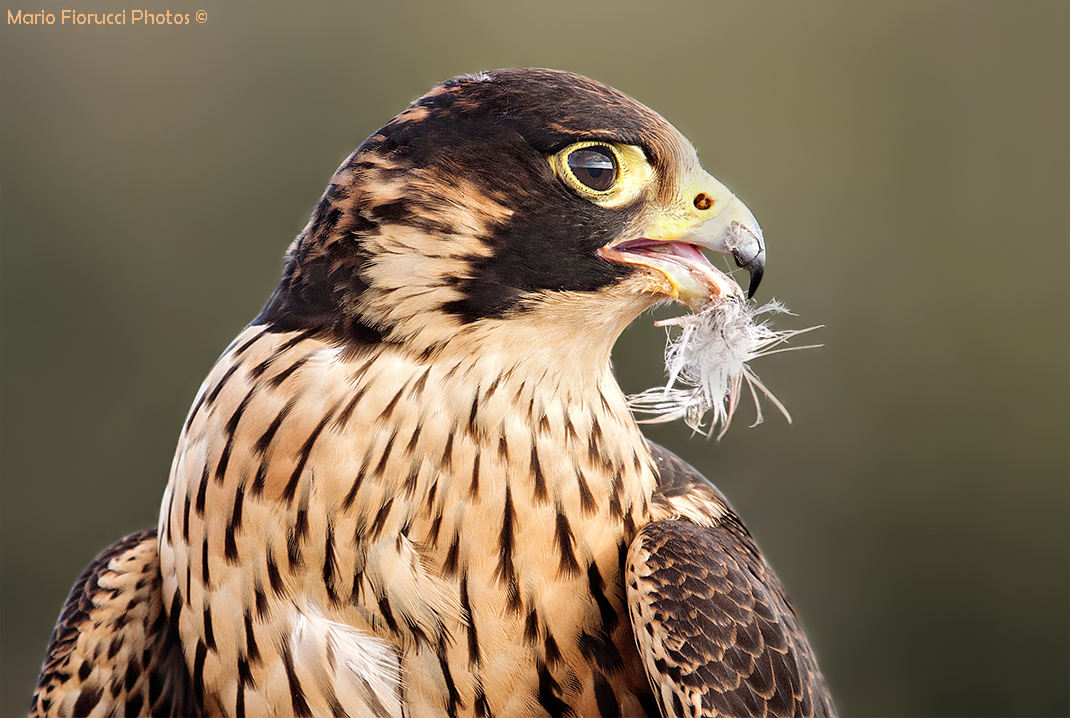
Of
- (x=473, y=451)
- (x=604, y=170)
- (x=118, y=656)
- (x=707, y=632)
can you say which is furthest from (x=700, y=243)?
(x=118, y=656)

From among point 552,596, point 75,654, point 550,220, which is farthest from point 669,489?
point 75,654

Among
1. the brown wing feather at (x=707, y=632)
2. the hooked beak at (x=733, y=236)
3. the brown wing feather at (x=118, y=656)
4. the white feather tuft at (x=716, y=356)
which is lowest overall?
the brown wing feather at (x=118, y=656)

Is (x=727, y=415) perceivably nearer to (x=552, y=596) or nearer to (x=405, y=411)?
(x=552, y=596)

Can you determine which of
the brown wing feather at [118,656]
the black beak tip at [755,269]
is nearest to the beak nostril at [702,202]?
the black beak tip at [755,269]

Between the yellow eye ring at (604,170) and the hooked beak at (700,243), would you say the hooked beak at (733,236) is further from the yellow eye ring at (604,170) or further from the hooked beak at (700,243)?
the yellow eye ring at (604,170)

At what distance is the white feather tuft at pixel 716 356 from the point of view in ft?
4.43

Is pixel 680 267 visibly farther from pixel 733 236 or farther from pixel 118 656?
pixel 118 656

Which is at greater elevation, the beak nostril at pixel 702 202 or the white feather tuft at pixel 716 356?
the beak nostril at pixel 702 202

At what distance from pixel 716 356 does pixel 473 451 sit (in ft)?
1.29

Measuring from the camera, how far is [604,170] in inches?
A: 50.2

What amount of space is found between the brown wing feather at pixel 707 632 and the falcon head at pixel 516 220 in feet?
1.20

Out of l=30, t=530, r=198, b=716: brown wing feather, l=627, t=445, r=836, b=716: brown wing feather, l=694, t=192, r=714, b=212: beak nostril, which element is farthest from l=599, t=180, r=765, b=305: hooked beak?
l=30, t=530, r=198, b=716: brown wing feather

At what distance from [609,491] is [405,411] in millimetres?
335

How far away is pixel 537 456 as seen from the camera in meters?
1.34
